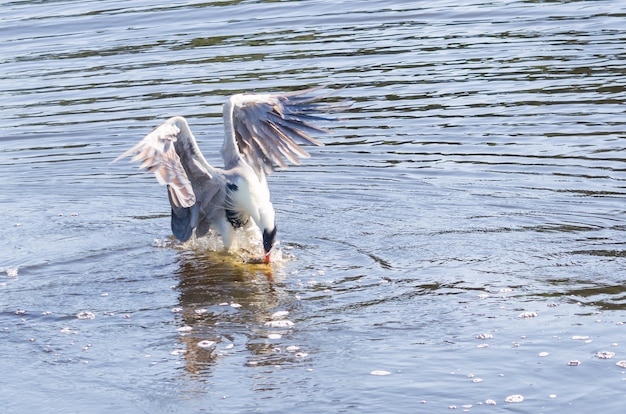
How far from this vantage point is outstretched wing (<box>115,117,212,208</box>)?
26.7 feet

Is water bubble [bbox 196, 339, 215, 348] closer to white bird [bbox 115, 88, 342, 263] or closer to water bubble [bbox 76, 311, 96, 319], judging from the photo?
water bubble [bbox 76, 311, 96, 319]

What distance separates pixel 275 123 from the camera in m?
9.23

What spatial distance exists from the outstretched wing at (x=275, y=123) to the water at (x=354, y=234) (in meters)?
0.63

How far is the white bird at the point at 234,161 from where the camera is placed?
8.34m

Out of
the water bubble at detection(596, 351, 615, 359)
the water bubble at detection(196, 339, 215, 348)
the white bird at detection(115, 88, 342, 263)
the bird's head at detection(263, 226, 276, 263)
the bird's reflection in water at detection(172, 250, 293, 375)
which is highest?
the white bird at detection(115, 88, 342, 263)

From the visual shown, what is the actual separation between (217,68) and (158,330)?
8.32m

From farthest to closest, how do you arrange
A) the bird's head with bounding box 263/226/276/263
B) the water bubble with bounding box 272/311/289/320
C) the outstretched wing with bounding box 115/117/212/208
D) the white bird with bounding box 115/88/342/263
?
1. the bird's head with bounding box 263/226/276/263
2. the white bird with bounding box 115/88/342/263
3. the outstretched wing with bounding box 115/117/212/208
4. the water bubble with bounding box 272/311/289/320

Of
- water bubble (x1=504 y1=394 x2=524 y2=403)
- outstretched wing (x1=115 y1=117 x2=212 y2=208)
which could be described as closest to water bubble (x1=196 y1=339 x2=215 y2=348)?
outstretched wing (x1=115 y1=117 x2=212 y2=208)

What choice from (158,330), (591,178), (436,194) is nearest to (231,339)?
(158,330)

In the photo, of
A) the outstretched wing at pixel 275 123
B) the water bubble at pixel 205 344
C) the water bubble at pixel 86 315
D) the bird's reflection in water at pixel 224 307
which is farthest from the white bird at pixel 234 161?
the water bubble at pixel 205 344

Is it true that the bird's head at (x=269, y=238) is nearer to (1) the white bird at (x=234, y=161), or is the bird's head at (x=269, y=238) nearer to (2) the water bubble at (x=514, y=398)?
(1) the white bird at (x=234, y=161)

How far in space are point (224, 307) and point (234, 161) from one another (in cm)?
159

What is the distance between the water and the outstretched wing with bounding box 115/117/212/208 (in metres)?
0.67

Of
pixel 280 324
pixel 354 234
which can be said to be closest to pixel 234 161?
pixel 354 234
